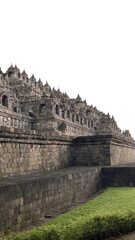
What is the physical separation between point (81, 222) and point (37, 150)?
21.5ft

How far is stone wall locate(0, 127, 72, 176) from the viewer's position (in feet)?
30.3

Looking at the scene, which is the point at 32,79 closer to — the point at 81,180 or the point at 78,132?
the point at 78,132

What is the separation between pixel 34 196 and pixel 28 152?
373 cm

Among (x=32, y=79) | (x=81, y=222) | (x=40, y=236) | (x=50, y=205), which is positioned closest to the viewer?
(x=40, y=236)

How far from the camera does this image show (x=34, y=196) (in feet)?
23.2

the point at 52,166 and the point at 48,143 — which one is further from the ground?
the point at 48,143

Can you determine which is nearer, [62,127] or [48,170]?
[48,170]

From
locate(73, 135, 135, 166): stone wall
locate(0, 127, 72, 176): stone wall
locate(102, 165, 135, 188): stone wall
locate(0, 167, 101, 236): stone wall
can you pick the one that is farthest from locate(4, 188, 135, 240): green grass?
locate(73, 135, 135, 166): stone wall

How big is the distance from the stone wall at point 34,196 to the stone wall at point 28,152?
144cm

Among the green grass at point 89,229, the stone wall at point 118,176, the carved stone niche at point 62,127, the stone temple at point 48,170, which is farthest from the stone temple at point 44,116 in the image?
the green grass at point 89,229

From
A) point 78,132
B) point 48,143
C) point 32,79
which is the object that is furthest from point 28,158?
point 32,79

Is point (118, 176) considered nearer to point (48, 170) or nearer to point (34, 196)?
point (48, 170)

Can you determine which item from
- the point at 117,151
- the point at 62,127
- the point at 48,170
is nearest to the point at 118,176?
the point at 48,170

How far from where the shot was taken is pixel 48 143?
12.4m
